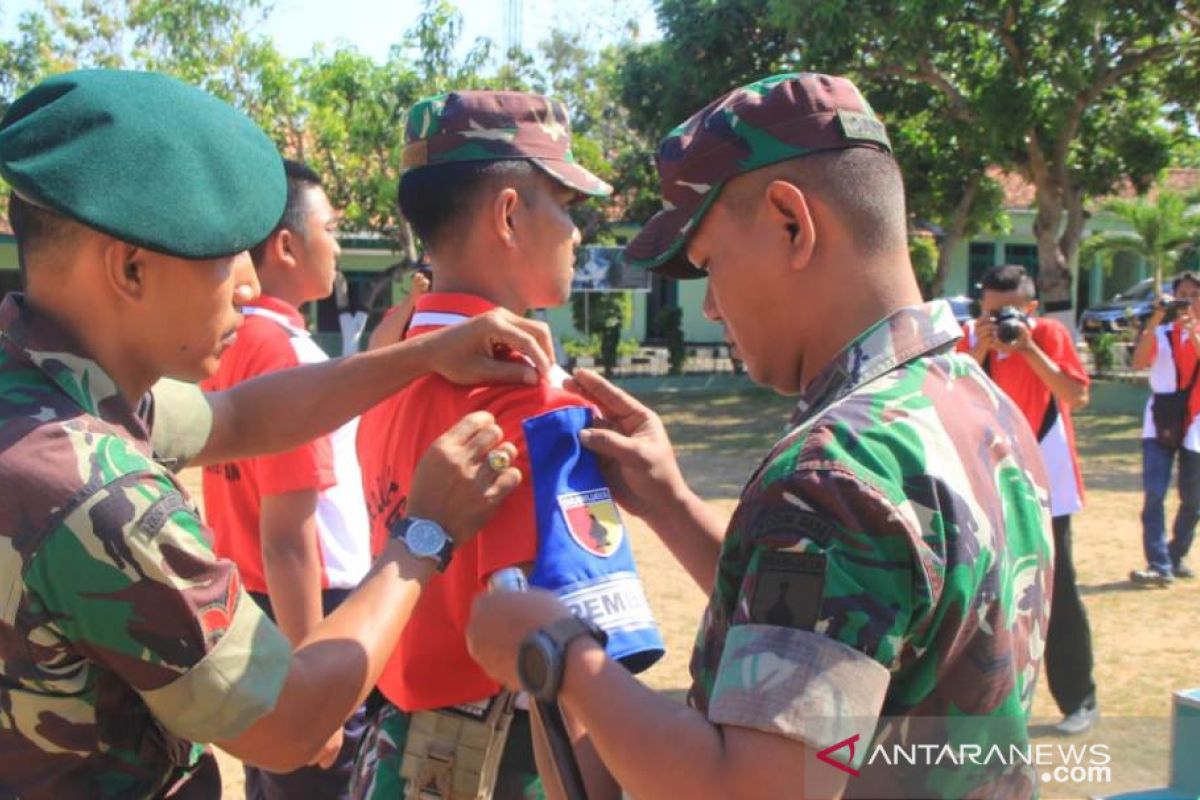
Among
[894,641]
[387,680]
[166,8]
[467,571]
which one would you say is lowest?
[387,680]

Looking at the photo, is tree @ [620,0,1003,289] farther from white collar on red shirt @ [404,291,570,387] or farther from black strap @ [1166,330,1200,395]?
white collar on red shirt @ [404,291,570,387]

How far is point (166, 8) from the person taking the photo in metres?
21.8

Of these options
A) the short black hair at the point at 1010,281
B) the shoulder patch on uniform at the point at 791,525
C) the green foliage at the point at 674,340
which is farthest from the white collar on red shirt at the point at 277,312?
the green foliage at the point at 674,340

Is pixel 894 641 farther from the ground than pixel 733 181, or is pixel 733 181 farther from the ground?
pixel 733 181

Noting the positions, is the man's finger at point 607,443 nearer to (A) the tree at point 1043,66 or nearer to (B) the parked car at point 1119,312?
(A) the tree at point 1043,66

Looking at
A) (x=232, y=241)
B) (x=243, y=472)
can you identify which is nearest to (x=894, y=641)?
(x=232, y=241)

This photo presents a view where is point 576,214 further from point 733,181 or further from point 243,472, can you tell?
point 733,181

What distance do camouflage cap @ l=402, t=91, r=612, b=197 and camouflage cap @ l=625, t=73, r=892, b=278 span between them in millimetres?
818

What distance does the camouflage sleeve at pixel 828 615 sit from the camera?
1332 millimetres

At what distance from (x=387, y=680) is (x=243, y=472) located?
1.44 meters

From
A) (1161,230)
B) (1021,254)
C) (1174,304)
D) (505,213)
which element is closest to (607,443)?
(505,213)

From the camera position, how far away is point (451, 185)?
8.23ft

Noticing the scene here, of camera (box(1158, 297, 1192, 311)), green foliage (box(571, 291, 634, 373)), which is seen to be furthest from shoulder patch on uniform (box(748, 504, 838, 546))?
green foliage (box(571, 291, 634, 373))

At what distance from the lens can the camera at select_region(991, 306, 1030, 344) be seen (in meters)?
5.67
